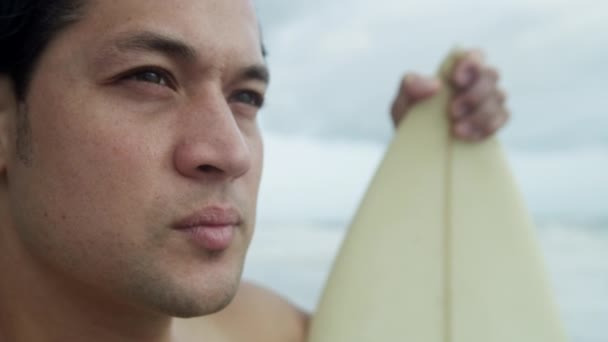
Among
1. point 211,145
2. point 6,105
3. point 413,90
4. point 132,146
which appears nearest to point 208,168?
point 211,145

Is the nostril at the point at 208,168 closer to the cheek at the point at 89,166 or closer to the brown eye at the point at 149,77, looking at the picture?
the cheek at the point at 89,166

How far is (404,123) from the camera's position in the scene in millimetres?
1801

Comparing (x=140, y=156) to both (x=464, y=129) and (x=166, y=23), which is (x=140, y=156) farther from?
(x=464, y=129)

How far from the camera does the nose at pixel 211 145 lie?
4.42 ft

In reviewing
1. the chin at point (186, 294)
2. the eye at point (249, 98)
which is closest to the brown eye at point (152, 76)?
the eye at point (249, 98)

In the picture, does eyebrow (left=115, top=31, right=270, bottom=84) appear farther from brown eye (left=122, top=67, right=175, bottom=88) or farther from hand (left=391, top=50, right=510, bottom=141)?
hand (left=391, top=50, right=510, bottom=141)

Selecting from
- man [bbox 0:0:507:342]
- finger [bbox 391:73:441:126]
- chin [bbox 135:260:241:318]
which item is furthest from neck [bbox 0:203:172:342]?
finger [bbox 391:73:441:126]

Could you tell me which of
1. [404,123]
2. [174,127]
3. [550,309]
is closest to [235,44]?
[174,127]

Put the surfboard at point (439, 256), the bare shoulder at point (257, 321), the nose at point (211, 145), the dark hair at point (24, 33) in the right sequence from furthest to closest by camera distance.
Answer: the bare shoulder at point (257, 321) < the surfboard at point (439, 256) < the dark hair at point (24, 33) < the nose at point (211, 145)

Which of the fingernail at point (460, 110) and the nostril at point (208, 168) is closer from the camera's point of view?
the nostril at point (208, 168)

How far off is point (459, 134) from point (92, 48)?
0.85m

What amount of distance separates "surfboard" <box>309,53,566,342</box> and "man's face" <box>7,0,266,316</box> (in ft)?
1.32

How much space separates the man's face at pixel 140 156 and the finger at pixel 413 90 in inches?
19.2

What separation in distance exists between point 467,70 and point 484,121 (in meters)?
0.13
